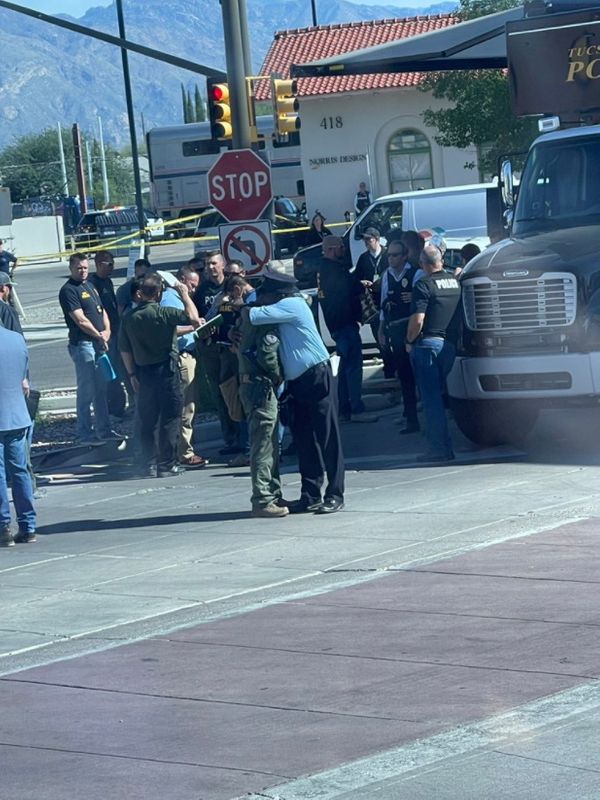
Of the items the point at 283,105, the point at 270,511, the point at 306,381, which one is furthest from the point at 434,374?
the point at 283,105

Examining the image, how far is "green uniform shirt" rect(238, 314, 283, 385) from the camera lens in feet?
36.7

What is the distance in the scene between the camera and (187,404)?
47.5 ft

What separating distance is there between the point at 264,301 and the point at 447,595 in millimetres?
3568

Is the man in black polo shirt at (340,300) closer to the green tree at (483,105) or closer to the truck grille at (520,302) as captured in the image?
the truck grille at (520,302)

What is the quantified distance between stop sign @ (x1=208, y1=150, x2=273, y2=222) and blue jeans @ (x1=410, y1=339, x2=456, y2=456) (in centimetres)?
354

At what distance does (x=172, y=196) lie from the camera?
62.7 metres

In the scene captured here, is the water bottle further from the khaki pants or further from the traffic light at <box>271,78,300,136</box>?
the traffic light at <box>271,78,300,136</box>

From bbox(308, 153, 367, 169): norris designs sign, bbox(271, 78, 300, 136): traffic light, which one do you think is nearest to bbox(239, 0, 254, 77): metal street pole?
bbox(271, 78, 300, 136): traffic light

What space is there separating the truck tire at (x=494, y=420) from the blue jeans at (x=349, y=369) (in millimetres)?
1984

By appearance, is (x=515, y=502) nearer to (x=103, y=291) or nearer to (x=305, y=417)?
(x=305, y=417)

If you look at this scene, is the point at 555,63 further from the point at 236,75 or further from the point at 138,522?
the point at 138,522

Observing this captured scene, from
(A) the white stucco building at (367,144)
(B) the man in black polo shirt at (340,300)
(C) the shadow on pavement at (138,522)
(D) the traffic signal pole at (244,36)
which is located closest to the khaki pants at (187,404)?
(B) the man in black polo shirt at (340,300)

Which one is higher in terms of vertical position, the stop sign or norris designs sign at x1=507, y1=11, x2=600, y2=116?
norris designs sign at x1=507, y1=11, x2=600, y2=116

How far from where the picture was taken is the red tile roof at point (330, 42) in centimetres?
4997
